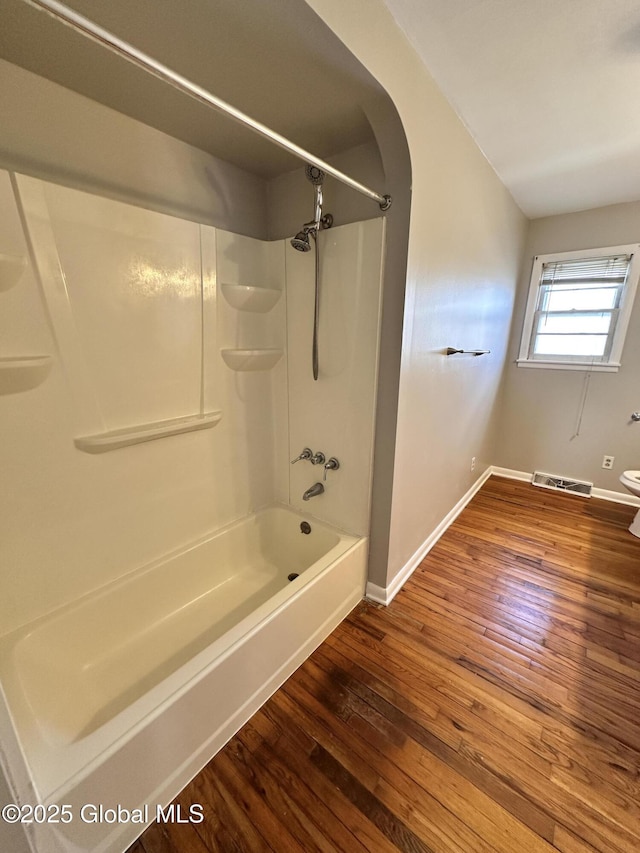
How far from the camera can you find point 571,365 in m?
2.81

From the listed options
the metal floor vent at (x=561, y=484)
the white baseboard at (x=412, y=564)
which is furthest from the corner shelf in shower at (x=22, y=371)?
the metal floor vent at (x=561, y=484)

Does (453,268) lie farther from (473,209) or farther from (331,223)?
(331,223)

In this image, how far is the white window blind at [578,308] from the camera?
2.61 metres

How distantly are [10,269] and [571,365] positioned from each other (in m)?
3.62

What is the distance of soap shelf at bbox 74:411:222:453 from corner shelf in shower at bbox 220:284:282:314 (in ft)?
1.87

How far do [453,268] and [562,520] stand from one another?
7.01ft

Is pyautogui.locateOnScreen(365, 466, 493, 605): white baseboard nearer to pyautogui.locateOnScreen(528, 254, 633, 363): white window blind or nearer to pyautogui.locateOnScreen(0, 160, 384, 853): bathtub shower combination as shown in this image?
pyautogui.locateOnScreen(0, 160, 384, 853): bathtub shower combination

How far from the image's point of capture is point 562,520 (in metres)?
2.53

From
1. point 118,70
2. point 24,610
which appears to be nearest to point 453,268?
point 118,70

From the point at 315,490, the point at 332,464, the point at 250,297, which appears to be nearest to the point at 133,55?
the point at 250,297

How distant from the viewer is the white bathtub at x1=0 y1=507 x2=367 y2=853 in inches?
33.0

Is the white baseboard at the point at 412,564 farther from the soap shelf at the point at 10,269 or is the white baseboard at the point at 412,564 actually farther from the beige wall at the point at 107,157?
the beige wall at the point at 107,157

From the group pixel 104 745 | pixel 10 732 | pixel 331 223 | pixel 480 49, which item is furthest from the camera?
pixel 331 223

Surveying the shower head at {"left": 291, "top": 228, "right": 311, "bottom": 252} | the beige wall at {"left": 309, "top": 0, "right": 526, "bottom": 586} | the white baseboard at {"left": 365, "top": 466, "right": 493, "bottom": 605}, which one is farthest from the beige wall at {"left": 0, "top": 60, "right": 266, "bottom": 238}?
the white baseboard at {"left": 365, "top": 466, "right": 493, "bottom": 605}
